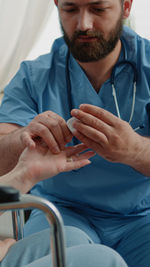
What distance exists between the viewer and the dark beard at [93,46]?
1.20 meters

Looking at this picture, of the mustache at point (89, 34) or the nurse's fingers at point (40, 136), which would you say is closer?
the nurse's fingers at point (40, 136)

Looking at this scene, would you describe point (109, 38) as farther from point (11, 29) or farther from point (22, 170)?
point (11, 29)

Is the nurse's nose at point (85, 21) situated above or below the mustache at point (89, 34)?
above

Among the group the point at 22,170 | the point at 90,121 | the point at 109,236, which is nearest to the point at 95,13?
the point at 90,121

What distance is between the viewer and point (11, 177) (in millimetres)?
973

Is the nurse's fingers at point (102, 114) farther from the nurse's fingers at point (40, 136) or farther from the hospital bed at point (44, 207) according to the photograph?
the hospital bed at point (44, 207)

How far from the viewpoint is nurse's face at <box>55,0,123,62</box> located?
117cm

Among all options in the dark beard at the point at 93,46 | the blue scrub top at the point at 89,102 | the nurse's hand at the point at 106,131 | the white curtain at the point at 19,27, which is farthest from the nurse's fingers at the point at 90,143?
the white curtain at the point at 19,27

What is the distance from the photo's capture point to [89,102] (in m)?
1.26

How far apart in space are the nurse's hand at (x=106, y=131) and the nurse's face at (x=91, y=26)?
0.89 feet

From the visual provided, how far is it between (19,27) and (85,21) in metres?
1.34

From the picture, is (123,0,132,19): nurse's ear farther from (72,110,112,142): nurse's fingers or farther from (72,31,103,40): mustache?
(72,110,112,142): nurse's fingers

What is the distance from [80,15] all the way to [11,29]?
4.34ft

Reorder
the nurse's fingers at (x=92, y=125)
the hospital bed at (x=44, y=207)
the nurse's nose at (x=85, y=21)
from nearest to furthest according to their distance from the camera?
the hospital bed at (x=44, y=207)
the nurse's fingers at (x=92, y=125)
the nurse's nose at (x=85, y=21)
